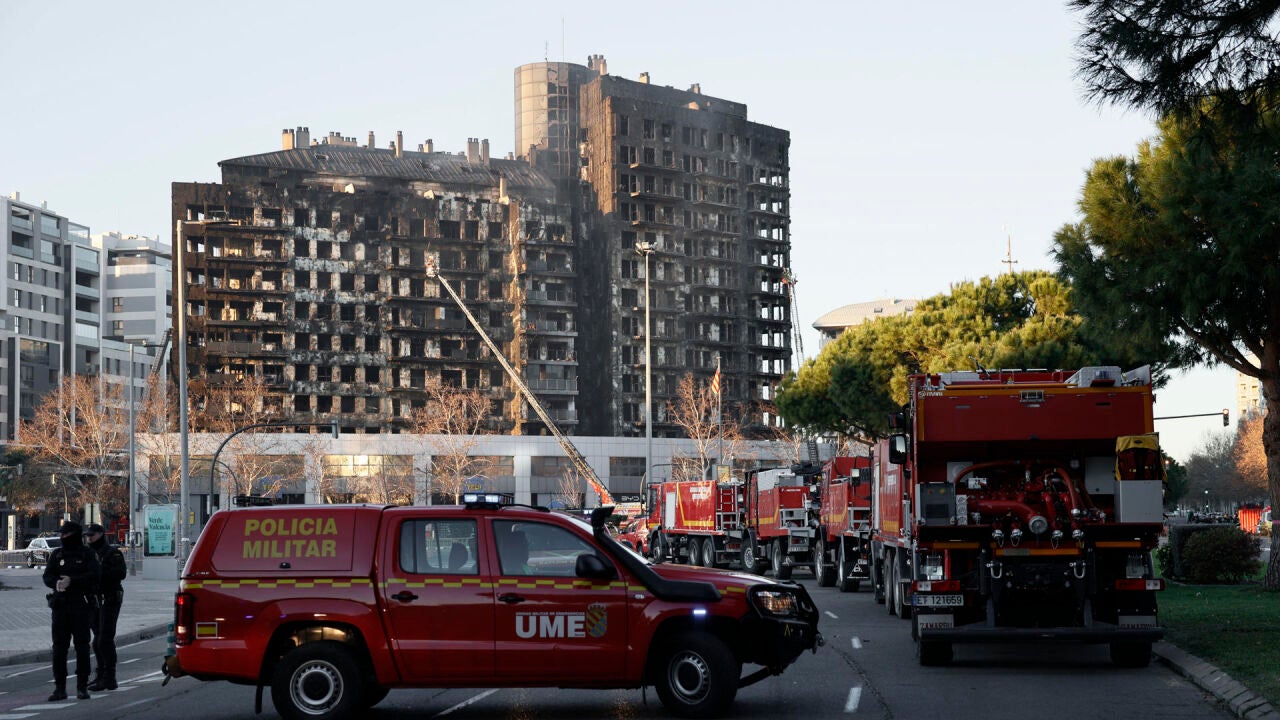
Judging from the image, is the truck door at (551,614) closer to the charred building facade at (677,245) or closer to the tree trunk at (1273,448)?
the tree trunk at (1273,448)

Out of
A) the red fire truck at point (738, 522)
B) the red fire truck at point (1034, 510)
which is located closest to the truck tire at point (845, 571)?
the red fire truck at point (738, 522)

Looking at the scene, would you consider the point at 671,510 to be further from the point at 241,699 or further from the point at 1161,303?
the point at 241,699

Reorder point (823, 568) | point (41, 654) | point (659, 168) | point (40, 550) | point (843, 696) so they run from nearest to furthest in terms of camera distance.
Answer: point (843, 696) → point (41, 654) → point (823, 568) → point (40, 550) → point (659, 168)

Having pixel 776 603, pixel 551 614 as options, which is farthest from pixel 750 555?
pixel 551 614

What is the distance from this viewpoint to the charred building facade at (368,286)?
124 m

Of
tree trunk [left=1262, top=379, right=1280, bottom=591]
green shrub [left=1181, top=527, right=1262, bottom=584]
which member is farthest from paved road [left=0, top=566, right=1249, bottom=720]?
green shrub [left=1181, top=527, right=1262, bottom=584]

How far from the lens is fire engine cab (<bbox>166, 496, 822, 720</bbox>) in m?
12.8

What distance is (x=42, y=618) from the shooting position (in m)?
29.8

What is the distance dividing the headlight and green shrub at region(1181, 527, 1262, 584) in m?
19.7

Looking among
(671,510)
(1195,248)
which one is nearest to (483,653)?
(1195,248)

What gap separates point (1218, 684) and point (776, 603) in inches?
190

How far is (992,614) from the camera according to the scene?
17266 mm

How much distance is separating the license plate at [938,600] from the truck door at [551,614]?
545cm

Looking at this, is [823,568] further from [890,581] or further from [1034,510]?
[1034,510]
